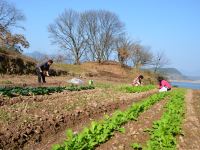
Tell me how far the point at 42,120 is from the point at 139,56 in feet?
158

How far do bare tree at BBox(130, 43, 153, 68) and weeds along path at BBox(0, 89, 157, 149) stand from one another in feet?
141

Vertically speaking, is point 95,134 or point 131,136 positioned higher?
point 95,134

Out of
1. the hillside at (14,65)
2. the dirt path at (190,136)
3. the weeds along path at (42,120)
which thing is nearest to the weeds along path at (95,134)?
the weeds along path at (42,120)

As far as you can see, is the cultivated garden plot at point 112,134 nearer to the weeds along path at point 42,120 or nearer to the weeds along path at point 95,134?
the weeds along path at point 95,134

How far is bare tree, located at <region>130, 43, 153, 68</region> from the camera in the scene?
184ft

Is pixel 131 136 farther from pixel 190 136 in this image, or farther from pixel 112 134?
pixel 190 136

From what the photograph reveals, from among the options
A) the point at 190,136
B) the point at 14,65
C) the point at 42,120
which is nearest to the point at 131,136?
the point at 190,136

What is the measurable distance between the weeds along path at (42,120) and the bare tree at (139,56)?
43101 mm

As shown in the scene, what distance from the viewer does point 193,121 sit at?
11.2 m

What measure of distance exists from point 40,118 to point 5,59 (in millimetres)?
18786

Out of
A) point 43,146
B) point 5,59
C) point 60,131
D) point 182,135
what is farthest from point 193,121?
point 5,59

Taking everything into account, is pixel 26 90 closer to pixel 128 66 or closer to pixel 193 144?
pixel 193 144

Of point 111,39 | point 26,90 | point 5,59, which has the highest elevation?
point 111,39

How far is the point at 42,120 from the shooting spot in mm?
9297
